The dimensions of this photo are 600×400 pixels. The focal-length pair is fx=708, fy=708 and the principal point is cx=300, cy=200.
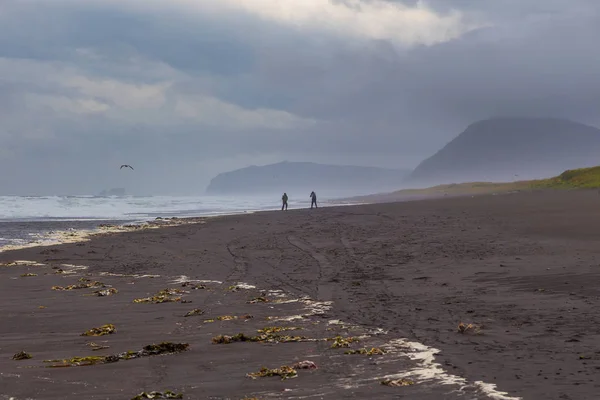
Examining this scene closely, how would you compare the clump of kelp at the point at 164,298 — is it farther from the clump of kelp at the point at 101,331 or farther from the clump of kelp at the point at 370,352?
the clump of kelp at the point at 370,352

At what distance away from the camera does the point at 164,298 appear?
1391 centimetres

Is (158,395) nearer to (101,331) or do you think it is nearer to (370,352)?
(370,352)

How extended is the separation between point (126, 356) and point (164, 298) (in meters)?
5.37

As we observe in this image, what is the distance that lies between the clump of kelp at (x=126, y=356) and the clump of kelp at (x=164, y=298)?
474 centimetres

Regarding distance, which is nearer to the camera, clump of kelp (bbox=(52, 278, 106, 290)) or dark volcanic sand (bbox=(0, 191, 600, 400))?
dark volcanic sand (bbox=(0, 191, 600, 400))

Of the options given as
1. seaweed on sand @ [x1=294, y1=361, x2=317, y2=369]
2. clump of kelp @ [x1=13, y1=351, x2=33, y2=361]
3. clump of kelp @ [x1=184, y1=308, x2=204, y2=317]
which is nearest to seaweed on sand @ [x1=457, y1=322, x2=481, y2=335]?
seaweed on sand @ [x1=294, y1=361, x2=317, y2=369]

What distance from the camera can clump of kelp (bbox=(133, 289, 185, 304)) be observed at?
13.7m

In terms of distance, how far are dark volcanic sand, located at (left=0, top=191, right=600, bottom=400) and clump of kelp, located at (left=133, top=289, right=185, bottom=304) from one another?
31 cm

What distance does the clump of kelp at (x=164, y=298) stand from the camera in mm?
13734

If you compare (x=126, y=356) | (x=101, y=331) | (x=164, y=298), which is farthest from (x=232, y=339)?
(x=164, y=298)

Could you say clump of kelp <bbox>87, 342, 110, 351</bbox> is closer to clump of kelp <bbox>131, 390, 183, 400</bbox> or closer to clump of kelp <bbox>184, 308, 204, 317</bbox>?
clump of kelp <bbox>184, 308, 204, 317</bbox>

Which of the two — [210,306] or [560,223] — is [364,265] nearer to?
[210,306]

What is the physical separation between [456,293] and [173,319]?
5.21 m

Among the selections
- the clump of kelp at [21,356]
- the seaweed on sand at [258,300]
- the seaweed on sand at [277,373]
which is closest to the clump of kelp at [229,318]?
the seaweed on sand at [258,300]
